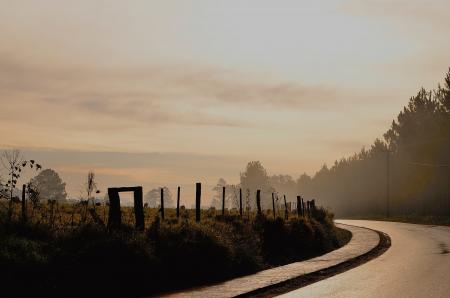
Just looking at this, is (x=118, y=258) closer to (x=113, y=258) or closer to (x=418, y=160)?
(x=113, y=258)

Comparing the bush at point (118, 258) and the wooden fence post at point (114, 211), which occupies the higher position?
the wooden fence post at point (114, 211)

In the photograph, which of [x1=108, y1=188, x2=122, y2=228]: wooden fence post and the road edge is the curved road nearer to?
the road edge

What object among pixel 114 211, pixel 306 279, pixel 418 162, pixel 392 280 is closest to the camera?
pixel 114 211

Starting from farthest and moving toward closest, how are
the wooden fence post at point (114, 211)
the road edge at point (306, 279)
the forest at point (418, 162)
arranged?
the forest at point (418, 162), the wooden fence post at point (114, 211), the road edge at point (306, 279)

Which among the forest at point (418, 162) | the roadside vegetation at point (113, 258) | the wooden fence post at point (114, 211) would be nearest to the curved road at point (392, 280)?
the roadside vegetation at point (113, 258)

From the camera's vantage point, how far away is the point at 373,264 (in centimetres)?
1688

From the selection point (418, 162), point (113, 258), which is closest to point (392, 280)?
point (113, 258)

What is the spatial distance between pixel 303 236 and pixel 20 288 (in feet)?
47.3

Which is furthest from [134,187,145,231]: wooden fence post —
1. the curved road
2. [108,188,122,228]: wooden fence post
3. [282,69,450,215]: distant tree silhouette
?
[282,69,450,215]: distant tree silhouette

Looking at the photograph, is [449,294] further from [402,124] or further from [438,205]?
[402,124]

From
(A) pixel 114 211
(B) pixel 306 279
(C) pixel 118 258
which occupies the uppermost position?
(A) pixel 114 211

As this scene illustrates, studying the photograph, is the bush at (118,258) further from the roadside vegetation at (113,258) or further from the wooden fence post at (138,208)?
the wooden fence post at (138,208)

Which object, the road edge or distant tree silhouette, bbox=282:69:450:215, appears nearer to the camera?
the road edge

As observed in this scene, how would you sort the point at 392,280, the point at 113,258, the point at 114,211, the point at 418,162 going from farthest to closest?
1. the point at 418,162
2. the point at 392,280
3. the point at 114,211
4. the point at 113,258
